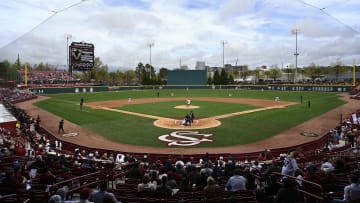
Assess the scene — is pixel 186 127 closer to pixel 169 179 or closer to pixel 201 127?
pixel 201 127

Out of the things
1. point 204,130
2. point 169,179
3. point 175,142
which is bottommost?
point 175,142

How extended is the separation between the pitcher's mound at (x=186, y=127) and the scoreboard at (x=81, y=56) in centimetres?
1177

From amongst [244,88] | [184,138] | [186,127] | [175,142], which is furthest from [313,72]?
[175,142]

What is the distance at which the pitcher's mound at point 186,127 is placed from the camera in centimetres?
3247

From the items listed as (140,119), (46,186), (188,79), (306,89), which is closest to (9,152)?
(46,186)

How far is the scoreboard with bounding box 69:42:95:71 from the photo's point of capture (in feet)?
123

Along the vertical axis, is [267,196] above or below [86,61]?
below

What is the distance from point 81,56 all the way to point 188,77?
258 feet

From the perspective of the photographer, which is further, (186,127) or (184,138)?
(186,127)

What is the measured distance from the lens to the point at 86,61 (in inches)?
1533

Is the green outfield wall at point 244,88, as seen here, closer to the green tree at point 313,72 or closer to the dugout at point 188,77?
the dugout at point 188,77

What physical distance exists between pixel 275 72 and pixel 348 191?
6349 inches

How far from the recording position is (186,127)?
32438mm

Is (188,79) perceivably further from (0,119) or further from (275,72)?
(0,119)
